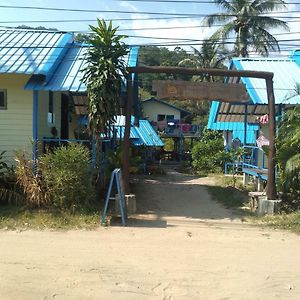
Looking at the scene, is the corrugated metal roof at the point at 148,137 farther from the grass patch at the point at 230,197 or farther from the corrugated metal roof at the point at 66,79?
the corrugated metal roof at the point at 66,79

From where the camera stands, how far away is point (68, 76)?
12391 mm

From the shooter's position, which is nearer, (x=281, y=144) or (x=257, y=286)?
(x=257, y=286)

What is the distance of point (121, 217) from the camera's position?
10633 millimetres

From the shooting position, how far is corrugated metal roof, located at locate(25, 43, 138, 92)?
38.3 ft

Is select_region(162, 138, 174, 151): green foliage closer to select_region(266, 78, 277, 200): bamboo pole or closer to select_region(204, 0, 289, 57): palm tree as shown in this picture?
select_region(204, 0, 289, 57): palm tree

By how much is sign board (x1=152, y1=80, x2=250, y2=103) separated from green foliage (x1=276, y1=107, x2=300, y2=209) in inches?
53.4

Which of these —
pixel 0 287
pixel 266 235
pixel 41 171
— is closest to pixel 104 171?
pixel 41 171

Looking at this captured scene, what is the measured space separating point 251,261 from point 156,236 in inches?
89.1

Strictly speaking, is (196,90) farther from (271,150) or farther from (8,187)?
(8,187)

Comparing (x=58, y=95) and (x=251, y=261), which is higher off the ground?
(x=58, y=95)

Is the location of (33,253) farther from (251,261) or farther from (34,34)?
(34,34)

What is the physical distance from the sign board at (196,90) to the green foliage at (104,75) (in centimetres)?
108

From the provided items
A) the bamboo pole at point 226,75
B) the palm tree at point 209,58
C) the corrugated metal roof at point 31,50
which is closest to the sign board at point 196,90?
the bamboo pole at point 226,75

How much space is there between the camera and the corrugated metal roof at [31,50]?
12.0 meters
